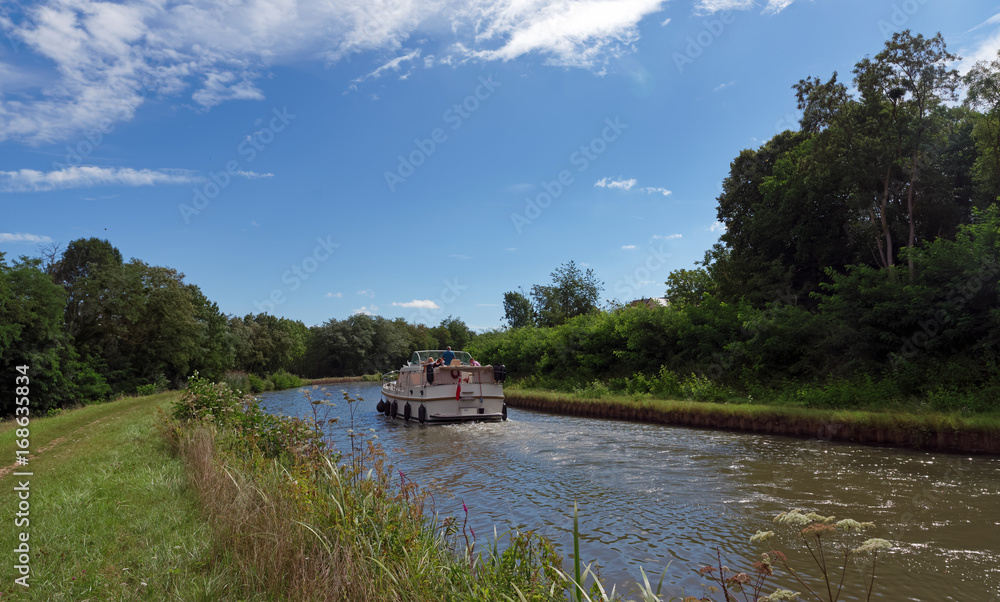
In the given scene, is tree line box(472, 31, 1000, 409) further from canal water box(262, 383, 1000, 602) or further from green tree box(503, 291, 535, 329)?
green tree box(503, 291, 535, 329)

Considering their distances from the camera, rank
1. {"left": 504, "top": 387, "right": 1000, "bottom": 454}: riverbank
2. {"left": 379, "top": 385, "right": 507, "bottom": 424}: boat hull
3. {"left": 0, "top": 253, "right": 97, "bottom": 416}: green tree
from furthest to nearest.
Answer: {"left": 0, "top": 253, "right": 97, "bottom": 416}: green tree, {"left": 379, "top": 385, "right": 507, "bottom": 424}: boat hull, {"left": 504, "top": 387, "right": 1000, "bottom": 454}: riverbank

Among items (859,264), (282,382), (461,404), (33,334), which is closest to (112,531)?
(461,404)

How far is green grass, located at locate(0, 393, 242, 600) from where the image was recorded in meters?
4.10

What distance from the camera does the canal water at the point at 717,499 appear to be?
6133mm

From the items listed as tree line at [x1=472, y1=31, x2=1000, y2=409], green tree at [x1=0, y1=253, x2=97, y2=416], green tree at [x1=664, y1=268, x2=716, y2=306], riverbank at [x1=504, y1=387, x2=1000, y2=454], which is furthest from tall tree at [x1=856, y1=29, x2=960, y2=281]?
green tree at [x1=0, y1=253, x2=97, y2=416]

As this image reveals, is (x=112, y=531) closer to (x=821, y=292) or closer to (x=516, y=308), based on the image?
(x=821, y=292)

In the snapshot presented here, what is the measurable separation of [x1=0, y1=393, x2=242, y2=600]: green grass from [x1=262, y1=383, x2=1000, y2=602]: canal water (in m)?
2.46

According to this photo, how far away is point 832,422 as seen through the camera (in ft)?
45.5

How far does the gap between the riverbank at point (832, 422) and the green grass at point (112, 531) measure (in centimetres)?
1371

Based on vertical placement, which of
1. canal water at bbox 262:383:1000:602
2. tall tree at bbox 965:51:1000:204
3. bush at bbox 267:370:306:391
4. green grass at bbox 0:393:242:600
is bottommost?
bush at bbox 267:370:306:391

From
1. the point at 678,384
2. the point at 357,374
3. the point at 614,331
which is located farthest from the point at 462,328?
the point at 678,384

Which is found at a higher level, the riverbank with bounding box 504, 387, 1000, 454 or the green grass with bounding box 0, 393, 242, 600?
the green grass with bounding box 0, 393, 242, 600

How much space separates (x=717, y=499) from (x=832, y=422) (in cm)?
686

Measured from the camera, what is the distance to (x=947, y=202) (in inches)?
851
